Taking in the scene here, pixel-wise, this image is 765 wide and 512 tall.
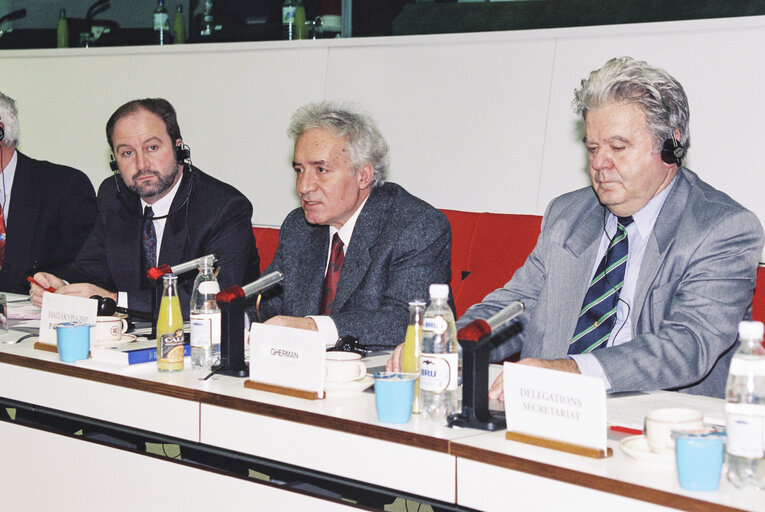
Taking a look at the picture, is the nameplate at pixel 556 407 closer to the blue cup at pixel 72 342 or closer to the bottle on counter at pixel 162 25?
the blue cup at pixel 72 342

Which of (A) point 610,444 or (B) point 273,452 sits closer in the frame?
(A) point 610,444

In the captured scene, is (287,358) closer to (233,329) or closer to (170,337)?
(233,329)

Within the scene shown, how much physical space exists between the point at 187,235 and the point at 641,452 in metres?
1.88

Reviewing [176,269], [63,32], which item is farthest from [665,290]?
[63,32]

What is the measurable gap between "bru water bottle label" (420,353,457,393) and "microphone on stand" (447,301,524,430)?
19 mm

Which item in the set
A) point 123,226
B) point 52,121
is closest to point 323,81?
point 123,226

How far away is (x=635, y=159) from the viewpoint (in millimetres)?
2111

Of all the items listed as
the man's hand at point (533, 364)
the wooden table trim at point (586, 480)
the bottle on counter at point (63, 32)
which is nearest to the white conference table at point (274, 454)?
the wooden table trim at point (586, 480)

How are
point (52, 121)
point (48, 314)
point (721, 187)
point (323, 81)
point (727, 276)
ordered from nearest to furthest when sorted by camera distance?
point (727, 276)
point (48, 314)
point (721, 187)
point (323, 81)
point (52, 121)

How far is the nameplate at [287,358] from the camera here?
1.74m

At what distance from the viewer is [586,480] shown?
1293 millimetres

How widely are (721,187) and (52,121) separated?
10.7ft

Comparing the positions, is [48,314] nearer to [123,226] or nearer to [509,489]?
[123,226]

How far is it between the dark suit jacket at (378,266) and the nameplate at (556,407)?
0.90m
